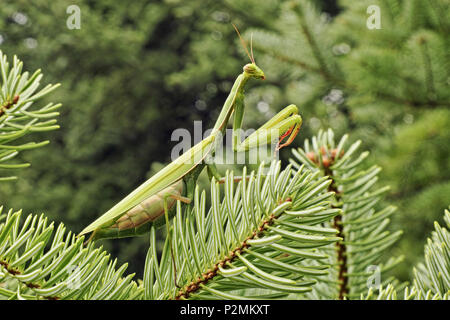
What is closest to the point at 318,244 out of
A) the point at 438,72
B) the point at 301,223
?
the point at 301,223

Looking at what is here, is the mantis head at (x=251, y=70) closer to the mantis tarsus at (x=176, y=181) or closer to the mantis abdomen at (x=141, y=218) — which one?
the mantis tarsus at (x=176, y=181)

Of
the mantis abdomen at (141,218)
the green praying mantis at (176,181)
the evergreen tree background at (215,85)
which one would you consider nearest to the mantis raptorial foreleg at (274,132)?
the green praying mantis at (176,181)

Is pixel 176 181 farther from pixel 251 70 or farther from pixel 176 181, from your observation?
pixel 251 70

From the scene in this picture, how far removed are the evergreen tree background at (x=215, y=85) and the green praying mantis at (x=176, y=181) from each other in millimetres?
464

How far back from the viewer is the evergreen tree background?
111 cm

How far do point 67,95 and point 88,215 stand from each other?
1247mm

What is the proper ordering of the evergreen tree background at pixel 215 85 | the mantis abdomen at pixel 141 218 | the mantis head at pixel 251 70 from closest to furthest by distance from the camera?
1. the mantis abdomen at pixel 141 218
2. the mantis head at pixel 251 70
3. the evergreen tree background at pixel 215 85

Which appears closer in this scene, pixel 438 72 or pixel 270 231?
pixel 270 231

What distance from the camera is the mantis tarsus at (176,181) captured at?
0.52 meters

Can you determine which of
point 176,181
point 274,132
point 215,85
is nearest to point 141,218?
point 176,181

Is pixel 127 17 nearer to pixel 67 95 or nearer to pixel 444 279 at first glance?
pixel 67 95

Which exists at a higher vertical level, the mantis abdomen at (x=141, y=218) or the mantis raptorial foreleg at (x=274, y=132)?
the mantis raptorial foreleg at (x=274, y=132)

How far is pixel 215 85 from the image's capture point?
488 centimetres

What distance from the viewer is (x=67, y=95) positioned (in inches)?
149
